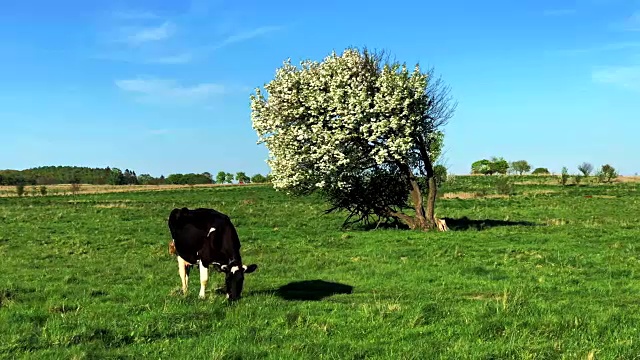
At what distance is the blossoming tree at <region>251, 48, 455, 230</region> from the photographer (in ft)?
95.7

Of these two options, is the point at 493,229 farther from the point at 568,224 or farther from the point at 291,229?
the point at 291,229

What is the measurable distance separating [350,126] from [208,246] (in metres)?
16.8

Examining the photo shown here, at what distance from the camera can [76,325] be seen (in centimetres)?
1062

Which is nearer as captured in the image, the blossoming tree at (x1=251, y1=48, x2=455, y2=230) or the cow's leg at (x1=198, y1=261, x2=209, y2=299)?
the cow's leg at (x1=198, y1=261, x2=209, y2=299)

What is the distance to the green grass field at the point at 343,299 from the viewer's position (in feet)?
29.6

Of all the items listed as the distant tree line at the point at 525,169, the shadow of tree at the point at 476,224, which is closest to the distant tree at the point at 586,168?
the distant tree line at the point at 525,169

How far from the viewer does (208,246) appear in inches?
542

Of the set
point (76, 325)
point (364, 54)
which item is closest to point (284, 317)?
point (76, 325)

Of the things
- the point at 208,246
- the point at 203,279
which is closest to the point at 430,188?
the point at 208,246

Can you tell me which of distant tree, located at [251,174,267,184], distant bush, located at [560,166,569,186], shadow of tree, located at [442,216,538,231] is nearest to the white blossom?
shadow of tree, located at [442,216,538,231]

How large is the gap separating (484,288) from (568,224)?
75.0ft

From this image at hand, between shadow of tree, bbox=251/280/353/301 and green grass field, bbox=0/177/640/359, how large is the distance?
0.19 feet

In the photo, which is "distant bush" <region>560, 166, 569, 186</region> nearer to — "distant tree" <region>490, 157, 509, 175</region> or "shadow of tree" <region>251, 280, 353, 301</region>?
"distant tree" <region>490, 157, 509, 175</region>

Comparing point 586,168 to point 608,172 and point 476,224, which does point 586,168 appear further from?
point 476,224
